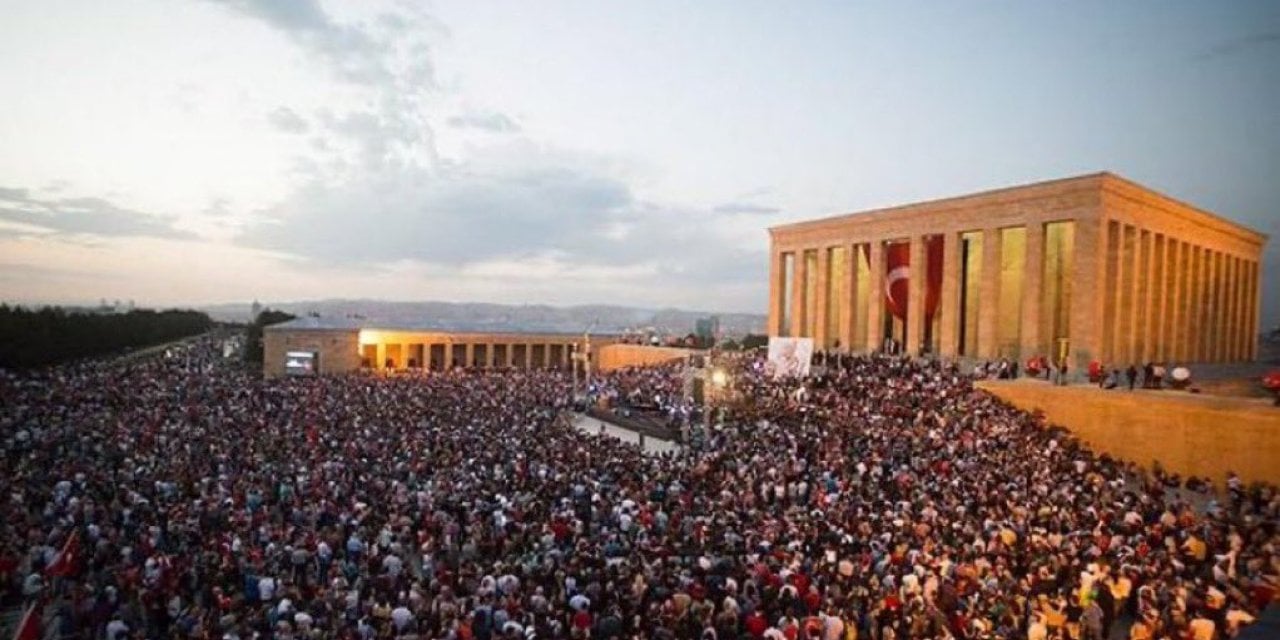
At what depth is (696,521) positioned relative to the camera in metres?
13.1

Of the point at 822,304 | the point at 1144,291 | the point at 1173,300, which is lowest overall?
the point at 822,304

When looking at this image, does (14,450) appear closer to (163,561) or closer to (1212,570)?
(163,561)

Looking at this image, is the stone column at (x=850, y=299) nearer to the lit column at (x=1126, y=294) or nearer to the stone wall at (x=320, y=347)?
the lit column at (x=1126, y=294)

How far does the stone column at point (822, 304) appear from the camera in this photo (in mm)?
42031

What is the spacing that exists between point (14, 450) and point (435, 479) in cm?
1173

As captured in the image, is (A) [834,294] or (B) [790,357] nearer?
(B) [790,357]

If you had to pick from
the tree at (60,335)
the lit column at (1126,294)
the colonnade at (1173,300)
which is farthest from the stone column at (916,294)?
the tree at (60,335)

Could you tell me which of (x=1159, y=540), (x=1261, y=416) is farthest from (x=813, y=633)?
(x=1261, y=416)

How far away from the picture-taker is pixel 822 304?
140 feet

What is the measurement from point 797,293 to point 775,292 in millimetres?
2172

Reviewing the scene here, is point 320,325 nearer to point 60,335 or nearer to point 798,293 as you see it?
point 60,335

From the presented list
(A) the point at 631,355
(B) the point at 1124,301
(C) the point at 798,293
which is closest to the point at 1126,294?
(B) the point at 1124,301

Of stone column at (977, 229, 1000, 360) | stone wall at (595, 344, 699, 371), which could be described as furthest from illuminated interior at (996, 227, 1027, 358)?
stone wall at (595, 344, 699, 371)

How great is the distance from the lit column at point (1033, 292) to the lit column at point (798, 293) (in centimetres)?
1387
